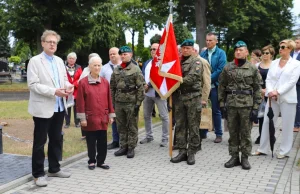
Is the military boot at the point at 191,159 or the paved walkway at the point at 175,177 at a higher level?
the military boot at the point at 191,159

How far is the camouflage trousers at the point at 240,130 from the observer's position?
6.92 meters

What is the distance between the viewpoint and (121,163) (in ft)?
24.1

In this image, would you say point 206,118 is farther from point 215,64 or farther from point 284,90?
point 284,90

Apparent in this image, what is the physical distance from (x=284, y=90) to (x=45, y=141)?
14.2ft

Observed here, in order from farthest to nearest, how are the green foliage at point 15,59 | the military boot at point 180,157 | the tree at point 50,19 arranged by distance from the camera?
the green foliage at point 15,59 < the tree at point 50,19 < the military boot at point 180,157

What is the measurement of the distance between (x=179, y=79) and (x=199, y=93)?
0.49 metres

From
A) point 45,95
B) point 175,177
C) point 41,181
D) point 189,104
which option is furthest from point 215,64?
point 41,181

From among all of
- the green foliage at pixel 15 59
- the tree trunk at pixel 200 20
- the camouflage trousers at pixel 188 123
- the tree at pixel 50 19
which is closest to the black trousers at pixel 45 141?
the camouflage trousers at pixel 188 123

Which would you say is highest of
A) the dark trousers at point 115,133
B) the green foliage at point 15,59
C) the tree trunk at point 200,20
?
the tree trunk at point 200,20

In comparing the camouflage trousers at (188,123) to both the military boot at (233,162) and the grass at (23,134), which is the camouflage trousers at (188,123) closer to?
the military boot at (233,162)

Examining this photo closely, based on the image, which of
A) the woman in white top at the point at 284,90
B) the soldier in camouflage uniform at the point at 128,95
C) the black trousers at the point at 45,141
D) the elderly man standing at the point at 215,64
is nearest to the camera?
the black trousers at the point at 45,141

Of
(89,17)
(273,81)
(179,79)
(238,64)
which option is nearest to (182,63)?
(179,79)

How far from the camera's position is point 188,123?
730 centimetres

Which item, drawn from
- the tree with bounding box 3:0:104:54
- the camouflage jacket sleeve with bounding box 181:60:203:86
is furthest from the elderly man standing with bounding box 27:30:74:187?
the tree with bounding box 3:0:104:54
